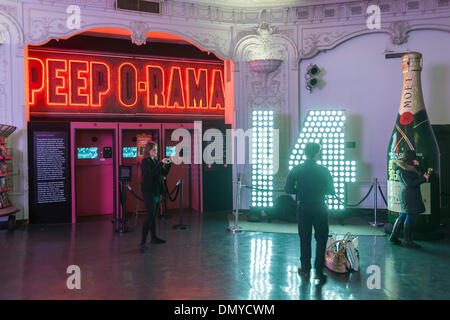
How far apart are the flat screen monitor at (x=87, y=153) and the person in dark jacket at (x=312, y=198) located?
19.4 feet

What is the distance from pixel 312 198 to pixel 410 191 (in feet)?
8.21

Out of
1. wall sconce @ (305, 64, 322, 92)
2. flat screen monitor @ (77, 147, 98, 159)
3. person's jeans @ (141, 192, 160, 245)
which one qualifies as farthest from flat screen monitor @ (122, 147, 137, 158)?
wall sconce @ (305, 64, 322, 92)

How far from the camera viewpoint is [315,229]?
17.6ft

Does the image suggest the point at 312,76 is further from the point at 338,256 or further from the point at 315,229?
the point at 315,229

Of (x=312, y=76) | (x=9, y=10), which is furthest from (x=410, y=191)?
(x=9, y=10)

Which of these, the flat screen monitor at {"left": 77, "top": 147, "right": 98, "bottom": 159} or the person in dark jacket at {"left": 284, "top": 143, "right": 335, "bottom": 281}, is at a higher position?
the flat screen monitor at {"left": 77, "top": 147, "right": 98, "bottom": 159}

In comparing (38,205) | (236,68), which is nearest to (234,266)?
(38,205)

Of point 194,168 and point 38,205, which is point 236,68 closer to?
point 194,168

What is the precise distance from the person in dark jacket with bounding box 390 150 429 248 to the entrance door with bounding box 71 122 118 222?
19.3 feet

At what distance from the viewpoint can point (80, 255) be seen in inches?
259

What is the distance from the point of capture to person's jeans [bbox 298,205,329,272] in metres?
5.26

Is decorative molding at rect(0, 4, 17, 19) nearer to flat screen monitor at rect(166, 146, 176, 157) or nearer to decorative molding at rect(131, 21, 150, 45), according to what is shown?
decorative molding at rect(131, 21, 150, 45)
